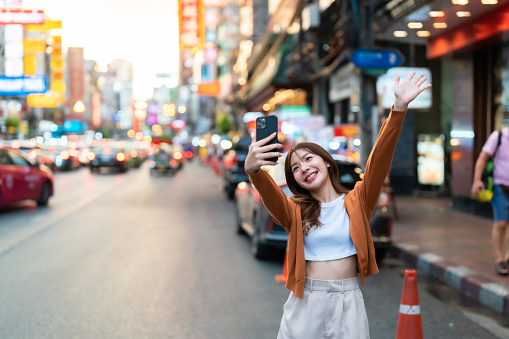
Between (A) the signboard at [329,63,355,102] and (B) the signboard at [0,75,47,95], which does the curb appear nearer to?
(A) the signboard at [329,63,355,102]

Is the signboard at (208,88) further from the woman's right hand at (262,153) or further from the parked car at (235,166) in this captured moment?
the woman's right hand at (262,153)

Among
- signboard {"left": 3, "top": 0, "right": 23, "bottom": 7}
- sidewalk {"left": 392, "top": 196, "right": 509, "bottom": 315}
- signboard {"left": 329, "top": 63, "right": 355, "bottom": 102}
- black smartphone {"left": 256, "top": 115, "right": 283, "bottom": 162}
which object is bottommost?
sidewalk {"left": 392, "top": 196, "right": 509, "bottom": 315}

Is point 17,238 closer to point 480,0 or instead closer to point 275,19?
point 480,0

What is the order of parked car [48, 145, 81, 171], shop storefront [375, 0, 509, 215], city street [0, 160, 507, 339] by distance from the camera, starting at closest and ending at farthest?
city street [0, 160, 507, 339] → shop storefront [375, 0, 509, 215] → parked car [48, 145, 81, 171]

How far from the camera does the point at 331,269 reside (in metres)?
2.92

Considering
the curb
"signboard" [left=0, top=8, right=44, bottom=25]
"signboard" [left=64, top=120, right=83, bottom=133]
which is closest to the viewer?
the curb

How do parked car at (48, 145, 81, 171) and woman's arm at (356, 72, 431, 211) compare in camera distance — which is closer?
woman's arm at (356, 72, 431, 211)

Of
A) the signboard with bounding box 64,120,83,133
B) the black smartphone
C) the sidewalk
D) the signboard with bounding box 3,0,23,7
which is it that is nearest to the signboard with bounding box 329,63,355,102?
the sidewalk

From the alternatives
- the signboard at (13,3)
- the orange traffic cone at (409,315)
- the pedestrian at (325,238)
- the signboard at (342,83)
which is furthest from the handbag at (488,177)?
the signboard at (13,3)

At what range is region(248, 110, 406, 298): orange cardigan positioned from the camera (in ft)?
9.20

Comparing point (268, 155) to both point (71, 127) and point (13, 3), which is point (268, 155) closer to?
point (13, 3)

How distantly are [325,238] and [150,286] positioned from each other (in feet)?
14.9

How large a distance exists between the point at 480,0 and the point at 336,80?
13450 mm

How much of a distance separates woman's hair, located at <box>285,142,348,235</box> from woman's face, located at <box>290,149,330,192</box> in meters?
0.02
